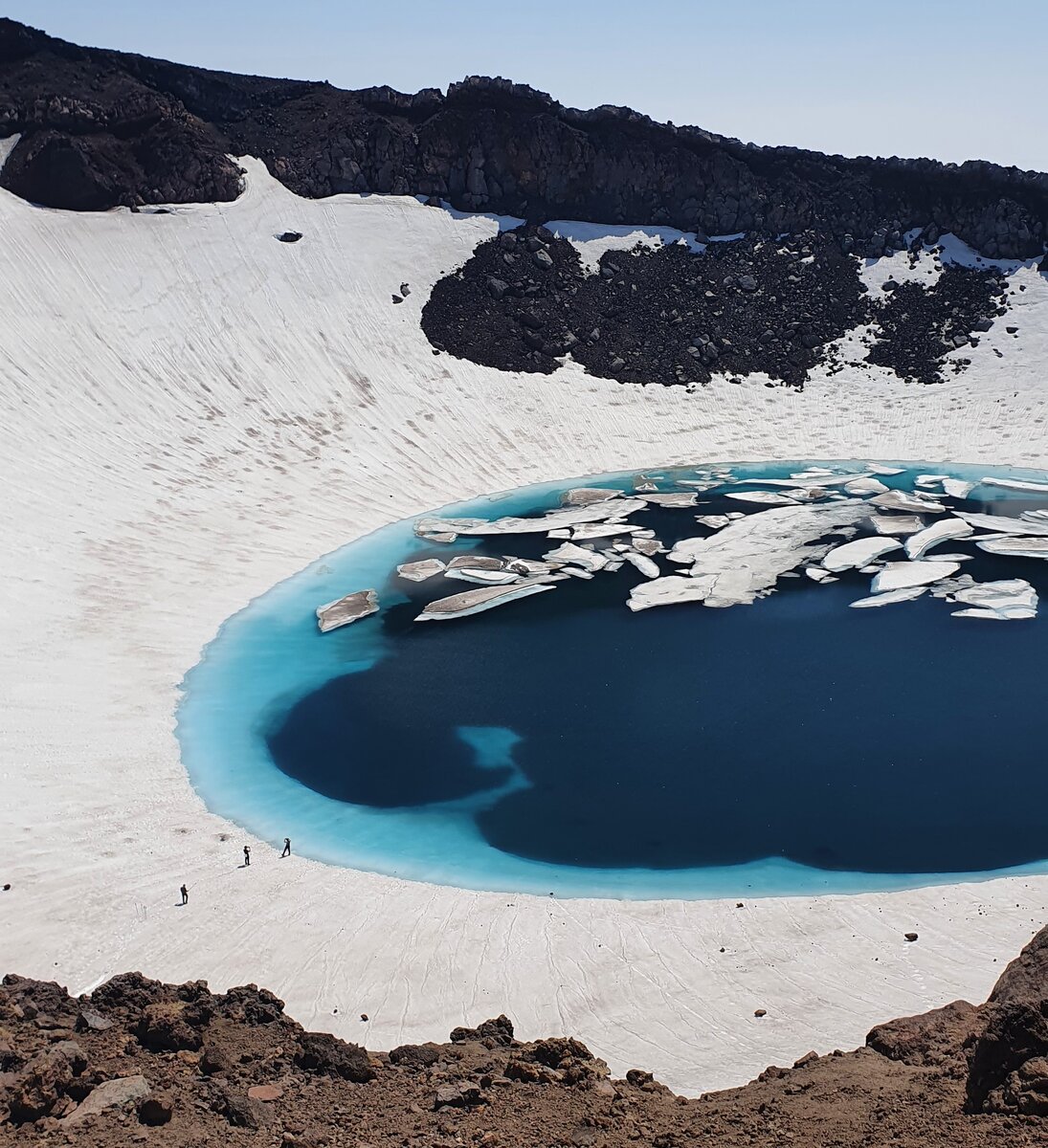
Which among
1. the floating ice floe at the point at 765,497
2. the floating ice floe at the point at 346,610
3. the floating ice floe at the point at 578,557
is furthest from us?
Result: the floating ice floe at the point at 765,497

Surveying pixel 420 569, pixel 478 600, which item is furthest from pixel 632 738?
pixel 420 569

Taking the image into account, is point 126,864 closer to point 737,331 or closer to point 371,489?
point 371,489

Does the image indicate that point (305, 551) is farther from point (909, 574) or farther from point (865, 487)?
point (865, 487)

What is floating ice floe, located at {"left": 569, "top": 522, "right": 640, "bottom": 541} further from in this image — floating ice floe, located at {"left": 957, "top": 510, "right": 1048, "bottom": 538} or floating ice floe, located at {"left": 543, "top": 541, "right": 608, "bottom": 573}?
floating ice floe, located at {"left": 957, "top": 510, "right": 1048, "bottom": 538}

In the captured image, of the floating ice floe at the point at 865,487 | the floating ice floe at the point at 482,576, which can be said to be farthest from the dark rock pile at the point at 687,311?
the floating ice floe at the point at 482,576

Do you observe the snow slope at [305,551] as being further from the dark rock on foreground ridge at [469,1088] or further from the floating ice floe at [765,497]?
the floating ice floe at [765,497]

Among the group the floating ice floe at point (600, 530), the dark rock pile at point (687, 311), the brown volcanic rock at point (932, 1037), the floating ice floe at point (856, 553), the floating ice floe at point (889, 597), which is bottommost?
the brown volcanic rock at point (932, 1037)

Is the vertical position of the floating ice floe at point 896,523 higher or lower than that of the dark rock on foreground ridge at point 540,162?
lower
